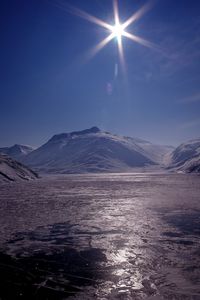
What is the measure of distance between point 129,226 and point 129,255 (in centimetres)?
648

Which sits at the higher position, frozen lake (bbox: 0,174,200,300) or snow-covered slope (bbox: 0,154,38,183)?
snow-covered slope (bbox: 0,154,38,183)

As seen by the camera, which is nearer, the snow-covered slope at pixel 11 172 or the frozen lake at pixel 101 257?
the frozen lake at pixel 101 257

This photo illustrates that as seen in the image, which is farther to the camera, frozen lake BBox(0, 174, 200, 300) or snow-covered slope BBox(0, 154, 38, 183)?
snow-covered slope BBox(0, 154, 38, 183)

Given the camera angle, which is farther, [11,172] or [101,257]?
[11,172]

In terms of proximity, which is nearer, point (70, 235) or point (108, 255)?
point (108, 255)

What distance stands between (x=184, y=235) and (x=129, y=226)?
12.6 ft

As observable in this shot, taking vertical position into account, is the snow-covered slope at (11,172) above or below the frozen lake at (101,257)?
above

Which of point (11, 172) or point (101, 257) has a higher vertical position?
point (11, 172)

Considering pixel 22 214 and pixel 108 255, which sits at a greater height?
pixel 22 214

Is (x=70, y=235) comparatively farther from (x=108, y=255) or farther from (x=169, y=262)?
(x=169, y=262)

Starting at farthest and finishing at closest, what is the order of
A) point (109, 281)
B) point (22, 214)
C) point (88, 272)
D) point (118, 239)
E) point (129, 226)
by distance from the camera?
point (22, 214) < point (129, 226) < point (118, 239) < point (88, 272) < point (109, 281)

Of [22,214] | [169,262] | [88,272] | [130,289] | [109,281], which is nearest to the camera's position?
[130,289]

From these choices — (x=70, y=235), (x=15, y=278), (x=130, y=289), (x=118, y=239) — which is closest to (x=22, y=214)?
(x=70, y=235)

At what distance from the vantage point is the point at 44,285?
10773 millimetres
